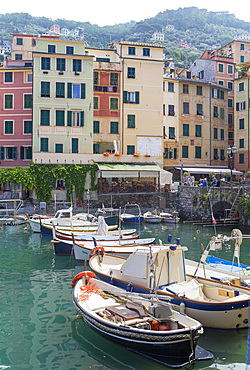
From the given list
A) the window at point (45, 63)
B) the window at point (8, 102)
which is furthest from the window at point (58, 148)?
the window at point (45, 63)

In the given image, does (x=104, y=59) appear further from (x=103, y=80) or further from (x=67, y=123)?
Result: (x=67, y=123)

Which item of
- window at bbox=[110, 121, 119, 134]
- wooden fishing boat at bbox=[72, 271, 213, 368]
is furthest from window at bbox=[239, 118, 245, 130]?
wooden fishing boat at bbox=[72, 271, 213, 368]

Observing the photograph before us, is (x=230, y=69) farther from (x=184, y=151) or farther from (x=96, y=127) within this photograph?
(x=96, y=127)

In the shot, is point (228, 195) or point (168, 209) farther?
point (168, 209)

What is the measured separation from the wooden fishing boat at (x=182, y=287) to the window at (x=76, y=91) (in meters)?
31.4

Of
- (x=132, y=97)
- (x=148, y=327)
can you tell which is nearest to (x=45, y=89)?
(x=132, y=97)

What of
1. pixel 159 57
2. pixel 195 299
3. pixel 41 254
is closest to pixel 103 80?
pixel 159 57

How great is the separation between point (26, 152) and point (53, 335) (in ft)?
118

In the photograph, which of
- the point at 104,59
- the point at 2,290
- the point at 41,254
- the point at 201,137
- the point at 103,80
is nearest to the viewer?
the point at 2,290

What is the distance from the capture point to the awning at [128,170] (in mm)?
40250

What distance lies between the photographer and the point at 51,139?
4169 centimetres

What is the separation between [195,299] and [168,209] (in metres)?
30.2

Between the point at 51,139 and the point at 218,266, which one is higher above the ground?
the point at 51,139

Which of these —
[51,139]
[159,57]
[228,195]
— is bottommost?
A: [228,195]
